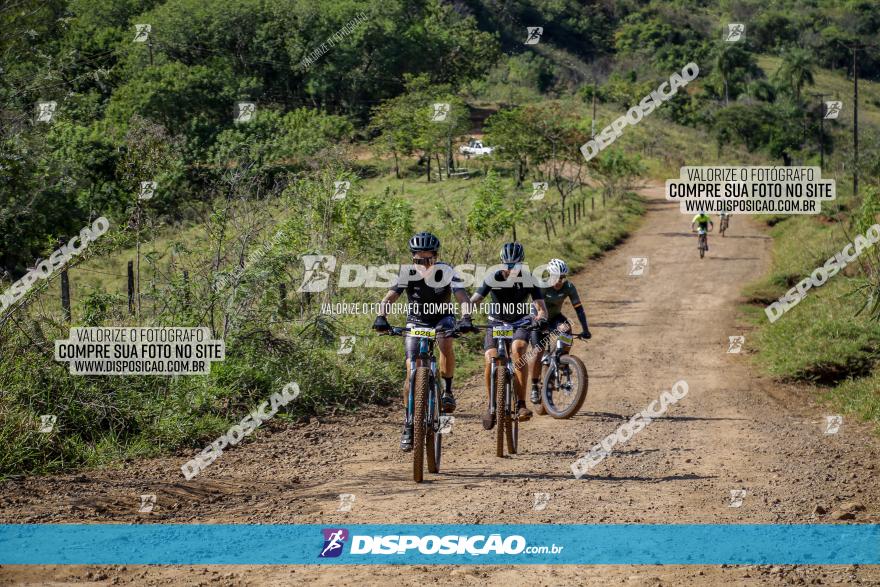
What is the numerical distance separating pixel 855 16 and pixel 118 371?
141 metres

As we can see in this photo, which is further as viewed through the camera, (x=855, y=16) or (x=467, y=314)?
(x=855, y=16)

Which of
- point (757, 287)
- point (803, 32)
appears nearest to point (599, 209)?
point (757, 287)

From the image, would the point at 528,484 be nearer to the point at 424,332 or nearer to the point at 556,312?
the point at 424,332

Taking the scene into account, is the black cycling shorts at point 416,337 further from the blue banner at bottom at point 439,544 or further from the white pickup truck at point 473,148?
the white pickup truck at point 473,148

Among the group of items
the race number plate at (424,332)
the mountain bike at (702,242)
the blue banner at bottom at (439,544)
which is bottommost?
the blue banner at bottom at (439,544)

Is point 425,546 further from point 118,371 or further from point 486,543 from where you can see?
point 118,371

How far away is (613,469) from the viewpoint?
9617mm

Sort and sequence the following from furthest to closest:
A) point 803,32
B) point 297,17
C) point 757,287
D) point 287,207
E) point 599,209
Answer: point 803,32, point 297,17, point 599,209, point 757,287, point 287,207

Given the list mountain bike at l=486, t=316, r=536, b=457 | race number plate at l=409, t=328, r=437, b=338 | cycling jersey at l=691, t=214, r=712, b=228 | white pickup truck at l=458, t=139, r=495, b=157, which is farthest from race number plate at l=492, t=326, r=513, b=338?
white pickup truck at l=458, t=139, r=495, b=157

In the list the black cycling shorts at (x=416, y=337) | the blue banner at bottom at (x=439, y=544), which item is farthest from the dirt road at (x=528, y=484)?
the black cycling shorts at (x=416, y=337)

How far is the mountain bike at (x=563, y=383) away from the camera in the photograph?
38.0 ft

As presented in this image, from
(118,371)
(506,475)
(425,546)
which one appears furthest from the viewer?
(118,371)

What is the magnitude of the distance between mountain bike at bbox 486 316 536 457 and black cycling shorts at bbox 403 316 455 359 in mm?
882

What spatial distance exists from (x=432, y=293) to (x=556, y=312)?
346 centimetres
